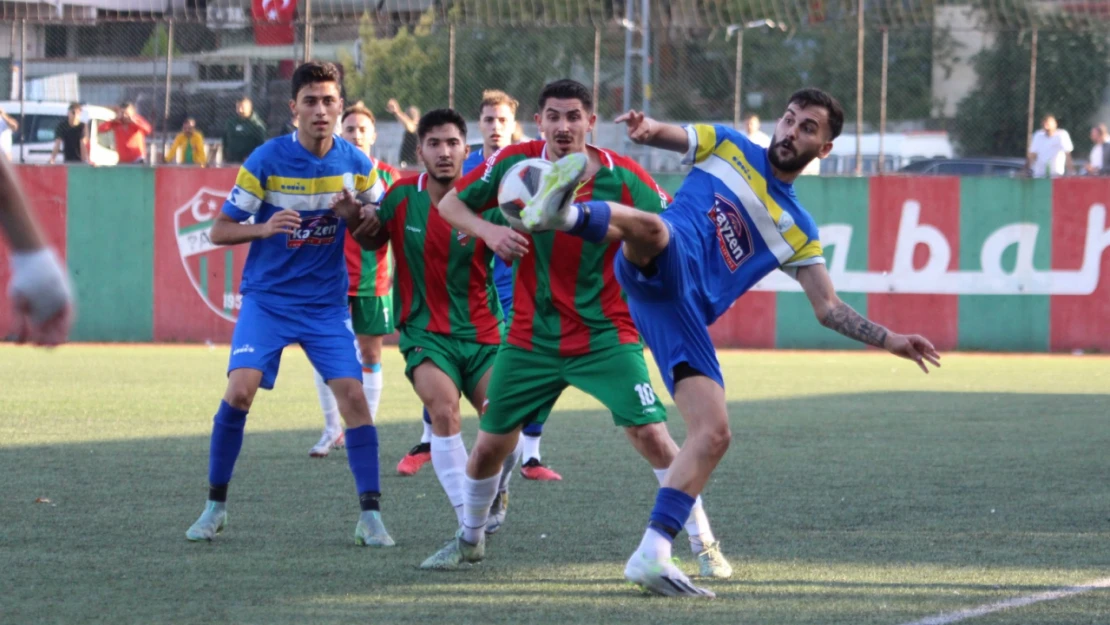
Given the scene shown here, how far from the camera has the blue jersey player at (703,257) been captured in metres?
5.25

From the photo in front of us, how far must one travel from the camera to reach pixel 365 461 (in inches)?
259

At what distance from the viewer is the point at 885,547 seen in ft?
20.7

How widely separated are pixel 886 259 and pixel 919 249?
0.42 meters

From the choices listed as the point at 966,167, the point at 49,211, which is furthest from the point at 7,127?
the point at 966,167

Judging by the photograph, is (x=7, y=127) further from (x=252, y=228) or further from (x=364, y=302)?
(x=252, y=228)

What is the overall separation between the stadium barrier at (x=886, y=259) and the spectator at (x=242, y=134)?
2.46ft

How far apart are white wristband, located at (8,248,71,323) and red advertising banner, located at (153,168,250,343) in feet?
52.9

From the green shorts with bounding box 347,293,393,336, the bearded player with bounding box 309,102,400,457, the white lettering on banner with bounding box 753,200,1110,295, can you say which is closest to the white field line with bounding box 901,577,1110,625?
the bearded player with bounding box 309,102,400,457

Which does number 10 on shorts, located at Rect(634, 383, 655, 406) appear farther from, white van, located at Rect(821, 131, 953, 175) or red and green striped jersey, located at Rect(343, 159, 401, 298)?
white van, located at Rect(821, 131, 953, 175)

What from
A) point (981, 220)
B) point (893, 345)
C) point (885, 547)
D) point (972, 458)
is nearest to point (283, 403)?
point (972, 458)

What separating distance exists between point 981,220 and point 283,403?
33.2 ft

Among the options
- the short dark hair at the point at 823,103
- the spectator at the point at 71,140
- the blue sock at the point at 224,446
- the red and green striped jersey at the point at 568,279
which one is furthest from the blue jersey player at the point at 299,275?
the spectator at the point at 71,140

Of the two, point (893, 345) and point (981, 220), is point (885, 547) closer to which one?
point (893, 345)

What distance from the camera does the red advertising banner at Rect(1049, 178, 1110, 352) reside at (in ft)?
60.4
